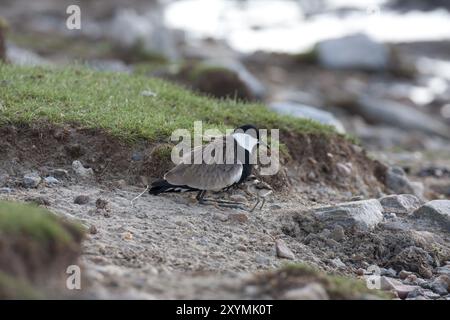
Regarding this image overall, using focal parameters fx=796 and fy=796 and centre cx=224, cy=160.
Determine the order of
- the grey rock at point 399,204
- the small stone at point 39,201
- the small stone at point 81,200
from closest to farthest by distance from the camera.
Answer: the small stone at point 39,201
the small stone at point 81,200
the grey rock at point 399,204

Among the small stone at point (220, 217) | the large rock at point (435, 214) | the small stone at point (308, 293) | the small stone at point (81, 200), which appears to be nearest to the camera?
the small stone at point (308, 293)

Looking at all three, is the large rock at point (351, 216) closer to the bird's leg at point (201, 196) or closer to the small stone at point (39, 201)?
the bird's leg at point (201, 196)

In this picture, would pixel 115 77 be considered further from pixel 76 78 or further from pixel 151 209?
pixel 151 209

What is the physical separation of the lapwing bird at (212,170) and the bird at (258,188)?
0.43 m

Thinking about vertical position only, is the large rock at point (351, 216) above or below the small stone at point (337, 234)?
above

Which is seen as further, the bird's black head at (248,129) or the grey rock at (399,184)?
the grey rock at (399,184)

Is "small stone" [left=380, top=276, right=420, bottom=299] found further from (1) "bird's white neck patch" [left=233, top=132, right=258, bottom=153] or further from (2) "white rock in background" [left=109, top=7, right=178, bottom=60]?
(2) "white rock in background" [left=109, top=7, right=178, bottom=60]

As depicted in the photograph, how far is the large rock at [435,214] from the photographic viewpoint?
7426mm

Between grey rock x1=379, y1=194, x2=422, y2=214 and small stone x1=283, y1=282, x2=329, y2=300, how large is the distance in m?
2.51

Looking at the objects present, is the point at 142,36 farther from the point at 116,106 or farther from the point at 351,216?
the point at 351,216

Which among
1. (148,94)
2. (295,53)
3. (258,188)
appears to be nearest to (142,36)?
(295,53)

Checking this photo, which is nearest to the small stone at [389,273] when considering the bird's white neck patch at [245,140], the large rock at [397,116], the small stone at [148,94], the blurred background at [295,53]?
the bird's white neck patch at [245,140]

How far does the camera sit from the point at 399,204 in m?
7.75

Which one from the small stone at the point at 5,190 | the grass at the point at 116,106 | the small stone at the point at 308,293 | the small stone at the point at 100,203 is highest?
the grass at the point at 116,106
